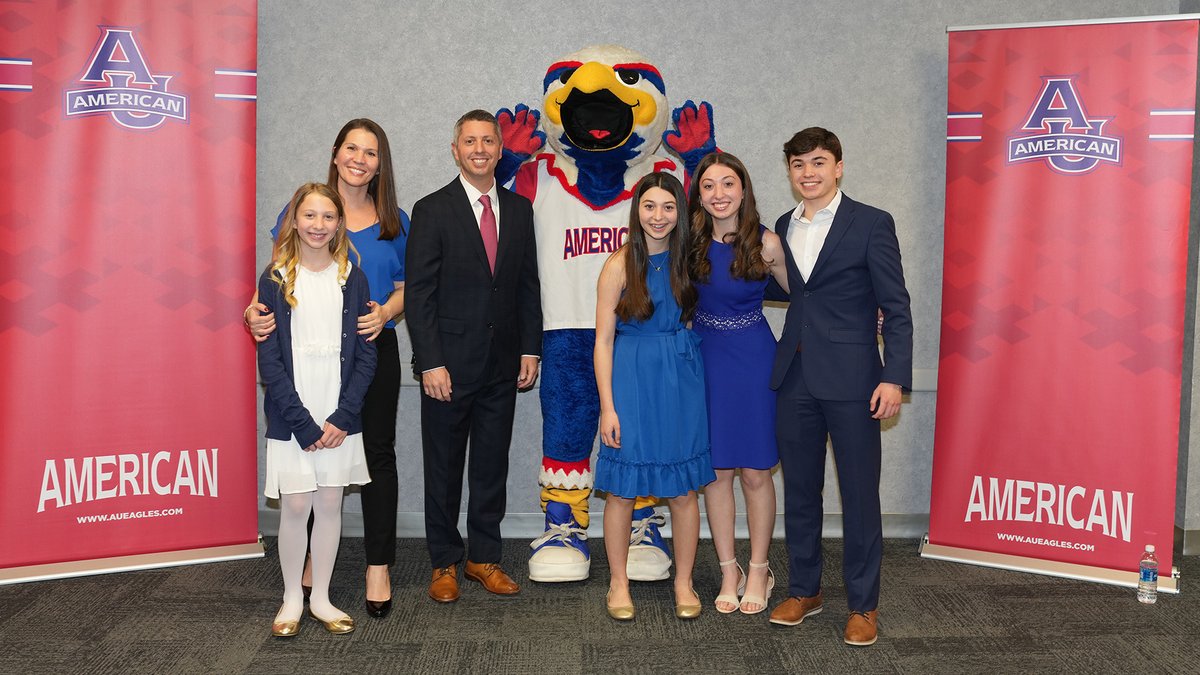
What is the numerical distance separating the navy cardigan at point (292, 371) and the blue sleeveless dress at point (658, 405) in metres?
0.76

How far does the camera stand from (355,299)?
2.74 m

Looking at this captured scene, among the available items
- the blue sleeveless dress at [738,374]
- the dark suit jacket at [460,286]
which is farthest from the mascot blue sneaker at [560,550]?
the blue sleeveless dress at [738,374]

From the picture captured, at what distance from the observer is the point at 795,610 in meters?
2.90

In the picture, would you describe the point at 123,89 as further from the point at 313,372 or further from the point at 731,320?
the point at 731,320

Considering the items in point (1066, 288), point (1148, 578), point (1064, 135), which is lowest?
point (1148, 578)

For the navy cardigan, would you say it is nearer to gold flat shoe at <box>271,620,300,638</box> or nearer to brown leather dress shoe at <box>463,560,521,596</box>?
gold flat shoe at <box>271,620,300,638</box>

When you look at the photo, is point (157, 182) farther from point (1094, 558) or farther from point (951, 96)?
point (1094, 558)

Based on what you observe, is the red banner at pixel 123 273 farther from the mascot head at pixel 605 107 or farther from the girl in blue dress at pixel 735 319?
the girl in blue dress at pixel 735 319

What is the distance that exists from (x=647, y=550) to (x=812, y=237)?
1.28 meters

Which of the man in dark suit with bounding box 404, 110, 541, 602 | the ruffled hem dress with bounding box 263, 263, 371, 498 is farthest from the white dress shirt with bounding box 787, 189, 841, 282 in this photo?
the ruffled hem dress with bounding box 263, 263, 371, 498

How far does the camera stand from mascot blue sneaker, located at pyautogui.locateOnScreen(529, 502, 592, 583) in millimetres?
3270

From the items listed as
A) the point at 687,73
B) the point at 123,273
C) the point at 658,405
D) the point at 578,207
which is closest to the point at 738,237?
the point at 658,405

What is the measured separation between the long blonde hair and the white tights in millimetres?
594

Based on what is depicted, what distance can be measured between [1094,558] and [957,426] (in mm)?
653
